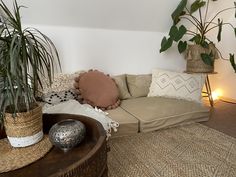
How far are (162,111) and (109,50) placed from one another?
3.60 ft

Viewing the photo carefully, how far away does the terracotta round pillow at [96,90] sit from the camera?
2.34m

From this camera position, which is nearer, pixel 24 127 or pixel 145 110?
pixel 24 127

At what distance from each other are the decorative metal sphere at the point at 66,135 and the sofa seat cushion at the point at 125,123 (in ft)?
3.11

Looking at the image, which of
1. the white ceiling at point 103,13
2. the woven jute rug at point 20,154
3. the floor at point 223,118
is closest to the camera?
the woven jute rug at point 20,154

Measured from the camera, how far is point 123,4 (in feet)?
8.38

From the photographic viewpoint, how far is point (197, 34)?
3.18 m

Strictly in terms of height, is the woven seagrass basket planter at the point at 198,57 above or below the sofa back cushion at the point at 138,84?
above

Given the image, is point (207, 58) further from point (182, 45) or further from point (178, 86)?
point (178, 86)

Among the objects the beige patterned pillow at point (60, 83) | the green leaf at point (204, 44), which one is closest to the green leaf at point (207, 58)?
the green leaf at point (204, 44)

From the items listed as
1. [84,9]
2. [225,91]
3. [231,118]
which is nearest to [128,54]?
[84,9]

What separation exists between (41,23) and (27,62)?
145 centimetres

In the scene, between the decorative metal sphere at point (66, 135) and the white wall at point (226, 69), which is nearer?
the decorative metal sphere at point (66, 135)

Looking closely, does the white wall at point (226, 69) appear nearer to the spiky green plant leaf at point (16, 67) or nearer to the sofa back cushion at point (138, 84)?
the sofa back cushion at point (138, 84)

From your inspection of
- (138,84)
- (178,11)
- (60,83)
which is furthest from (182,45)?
(60,83)
